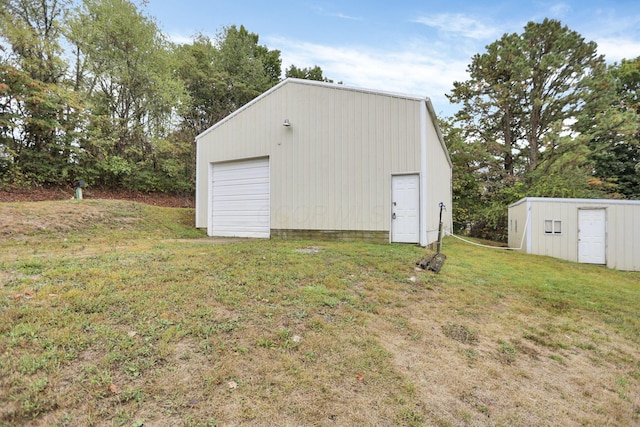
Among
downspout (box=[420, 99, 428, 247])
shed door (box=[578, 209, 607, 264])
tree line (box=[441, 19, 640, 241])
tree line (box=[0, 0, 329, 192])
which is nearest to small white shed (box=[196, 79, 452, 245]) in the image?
downspout (box=[420, 99, 428, 247])

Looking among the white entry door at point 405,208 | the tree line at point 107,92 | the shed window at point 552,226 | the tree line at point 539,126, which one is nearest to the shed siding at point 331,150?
the white entry door at point 405,208

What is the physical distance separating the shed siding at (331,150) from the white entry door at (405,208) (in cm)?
19

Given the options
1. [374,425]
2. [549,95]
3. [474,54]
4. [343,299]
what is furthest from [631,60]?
[374,425]

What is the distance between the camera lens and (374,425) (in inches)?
68.6

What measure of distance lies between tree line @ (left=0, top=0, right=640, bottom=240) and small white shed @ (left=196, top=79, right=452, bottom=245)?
8248mm

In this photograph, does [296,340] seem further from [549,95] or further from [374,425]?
[549,95]

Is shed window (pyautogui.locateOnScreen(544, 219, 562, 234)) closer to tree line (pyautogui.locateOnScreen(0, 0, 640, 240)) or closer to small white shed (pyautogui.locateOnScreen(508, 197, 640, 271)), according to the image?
small white shed (pyautogui.locateOnScreen(508, 197, 640, 271))

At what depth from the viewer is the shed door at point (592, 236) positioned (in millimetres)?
8727

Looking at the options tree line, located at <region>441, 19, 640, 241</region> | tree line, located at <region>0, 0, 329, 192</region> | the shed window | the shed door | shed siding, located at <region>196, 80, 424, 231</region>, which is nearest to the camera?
shed siding, located at <region>196, 80, 424, 231</region>

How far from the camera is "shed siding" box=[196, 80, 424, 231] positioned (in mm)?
7746

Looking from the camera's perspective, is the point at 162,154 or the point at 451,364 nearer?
the point at 451,364

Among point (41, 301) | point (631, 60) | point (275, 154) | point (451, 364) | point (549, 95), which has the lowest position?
point (451, 364)

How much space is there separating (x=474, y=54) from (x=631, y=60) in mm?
9366

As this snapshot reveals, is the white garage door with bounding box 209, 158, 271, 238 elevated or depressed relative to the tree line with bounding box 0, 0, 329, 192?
depressed
